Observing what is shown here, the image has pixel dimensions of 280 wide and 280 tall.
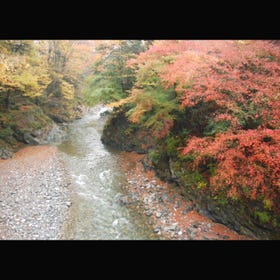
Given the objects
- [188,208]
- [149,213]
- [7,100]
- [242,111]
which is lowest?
[149,213]

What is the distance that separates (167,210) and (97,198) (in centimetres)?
278

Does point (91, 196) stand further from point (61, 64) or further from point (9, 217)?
point (61, 64)

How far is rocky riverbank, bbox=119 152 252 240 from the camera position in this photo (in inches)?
279

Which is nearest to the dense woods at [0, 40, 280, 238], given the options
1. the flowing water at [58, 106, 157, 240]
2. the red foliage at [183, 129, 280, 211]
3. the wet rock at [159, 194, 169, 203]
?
the red foliage at [183, 129, 280, 211]

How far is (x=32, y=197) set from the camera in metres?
8.59

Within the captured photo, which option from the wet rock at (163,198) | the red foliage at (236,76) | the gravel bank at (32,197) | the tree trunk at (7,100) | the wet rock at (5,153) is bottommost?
the wet rock at (5,153)

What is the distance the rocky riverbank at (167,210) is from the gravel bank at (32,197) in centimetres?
251

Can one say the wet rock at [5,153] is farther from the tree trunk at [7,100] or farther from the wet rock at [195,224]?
the wet rock at [195,224]

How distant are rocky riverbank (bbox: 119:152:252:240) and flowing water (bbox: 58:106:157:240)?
0.35 metres

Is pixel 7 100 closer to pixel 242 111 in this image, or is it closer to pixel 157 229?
pixel 157 229

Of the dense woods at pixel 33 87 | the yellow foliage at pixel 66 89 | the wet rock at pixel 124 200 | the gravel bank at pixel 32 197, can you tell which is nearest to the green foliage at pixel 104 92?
the dense woods at pixel 33 87

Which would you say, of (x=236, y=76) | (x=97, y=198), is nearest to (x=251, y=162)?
(x=236, y=76)

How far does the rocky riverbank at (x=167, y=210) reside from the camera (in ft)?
23.3

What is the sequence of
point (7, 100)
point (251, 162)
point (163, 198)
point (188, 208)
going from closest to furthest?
point (251, 162) < point (188, 208) < point (163, 198) < point (7, 100)
